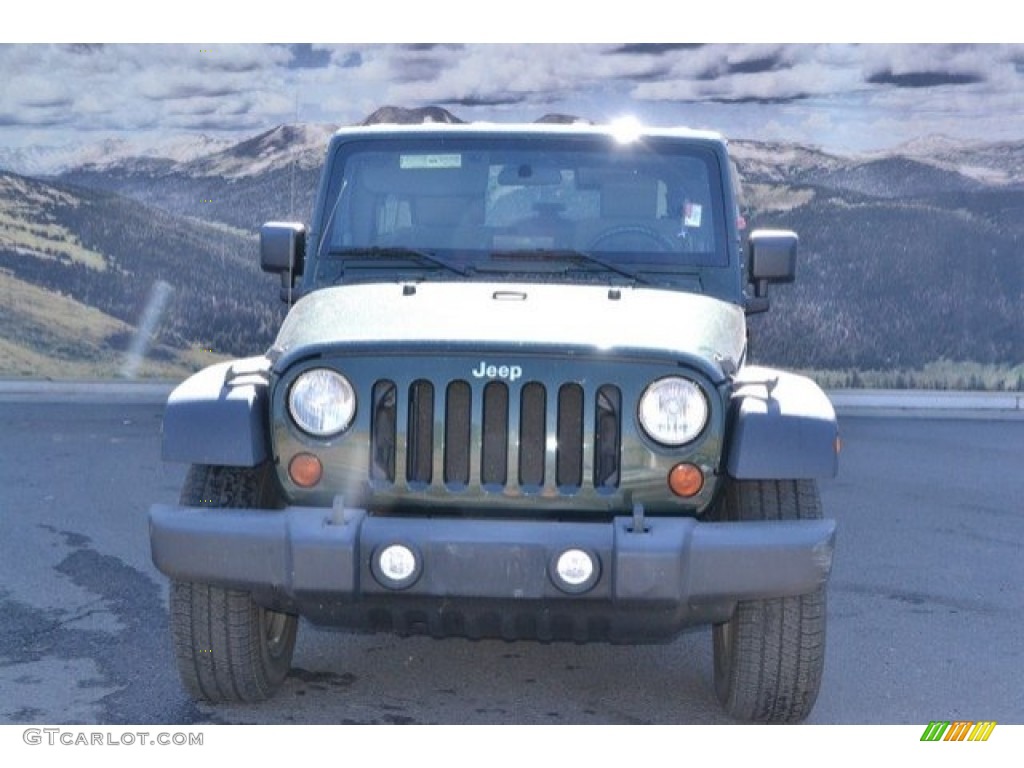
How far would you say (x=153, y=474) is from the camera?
1125cm

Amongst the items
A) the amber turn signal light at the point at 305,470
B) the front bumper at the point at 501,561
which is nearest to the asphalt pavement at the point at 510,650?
the front bumper at the point at 501,561

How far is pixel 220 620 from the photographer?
227 inches

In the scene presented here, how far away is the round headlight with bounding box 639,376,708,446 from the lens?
555 cm

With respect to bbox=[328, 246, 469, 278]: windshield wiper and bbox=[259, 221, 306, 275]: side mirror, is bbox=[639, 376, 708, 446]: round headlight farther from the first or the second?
bbox=[259, 221, 306, 275]: side mirror

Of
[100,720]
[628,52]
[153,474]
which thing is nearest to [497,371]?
[100,720]

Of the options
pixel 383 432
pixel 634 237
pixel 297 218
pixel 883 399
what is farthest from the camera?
pixel 297 218

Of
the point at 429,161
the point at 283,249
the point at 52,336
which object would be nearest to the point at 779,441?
the point at 429,161

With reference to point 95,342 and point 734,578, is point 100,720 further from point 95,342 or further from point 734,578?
point 95,342

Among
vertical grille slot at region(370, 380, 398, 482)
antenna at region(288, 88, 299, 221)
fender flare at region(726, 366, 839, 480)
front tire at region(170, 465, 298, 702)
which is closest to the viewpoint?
fender flare at region(726, 366, 839, 480)

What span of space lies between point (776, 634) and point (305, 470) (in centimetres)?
154

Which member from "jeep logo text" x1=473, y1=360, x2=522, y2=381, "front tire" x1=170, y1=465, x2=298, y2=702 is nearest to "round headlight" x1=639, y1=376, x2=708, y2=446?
"jeep logo text" x1=473, y1=360, x2=522, y2=381

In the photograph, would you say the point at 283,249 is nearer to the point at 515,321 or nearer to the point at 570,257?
the point at 570,257

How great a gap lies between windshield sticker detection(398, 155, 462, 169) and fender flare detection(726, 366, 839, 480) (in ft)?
6.21
